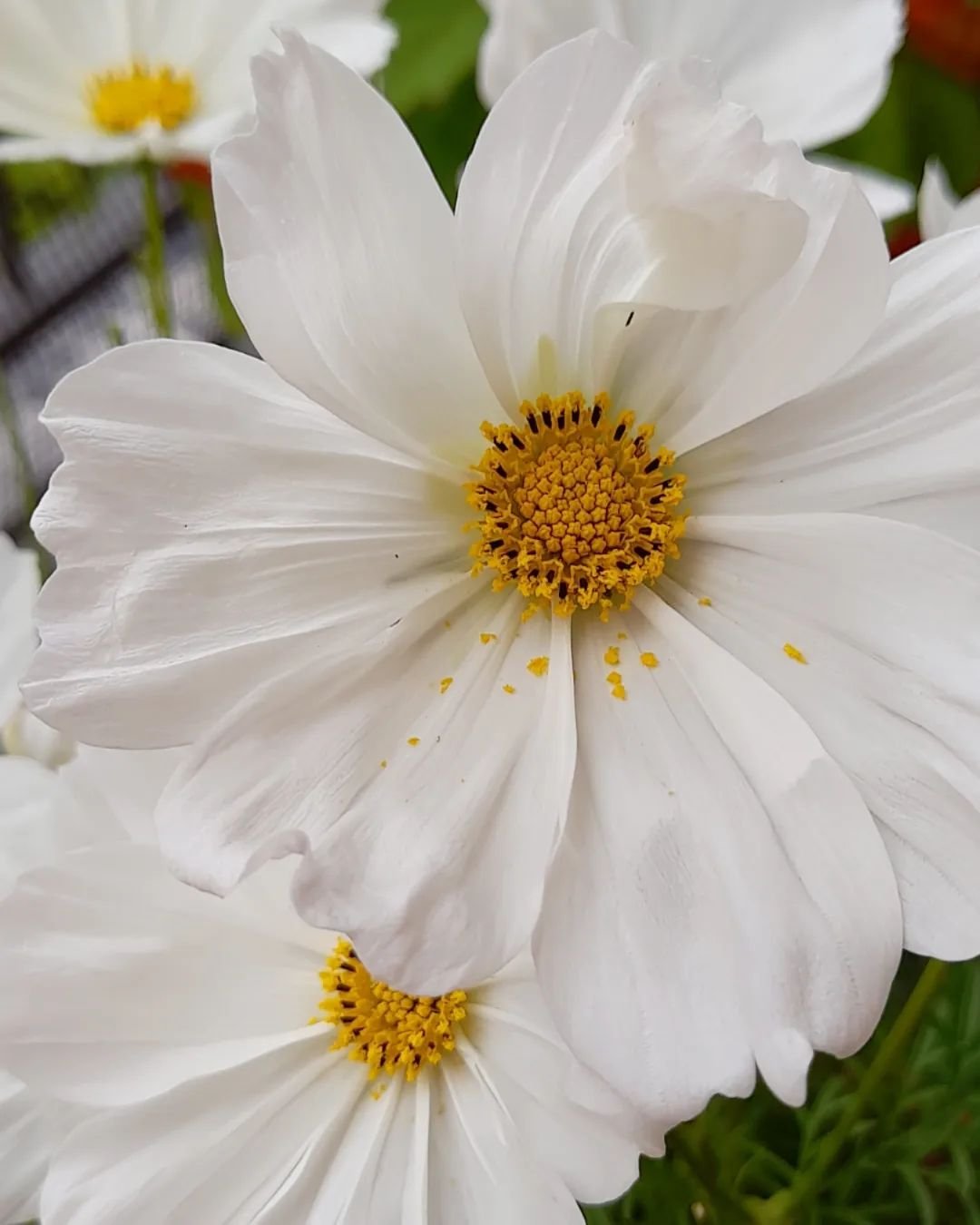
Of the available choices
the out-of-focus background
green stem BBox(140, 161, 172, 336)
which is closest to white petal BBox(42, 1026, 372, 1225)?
green stem BBox(140, 161, 172, 336)

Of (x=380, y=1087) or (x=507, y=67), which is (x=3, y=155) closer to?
(x=507, y=67)

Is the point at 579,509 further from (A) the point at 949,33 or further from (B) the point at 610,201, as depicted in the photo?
(A) the point at 949,33

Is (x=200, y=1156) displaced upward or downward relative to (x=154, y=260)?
downward

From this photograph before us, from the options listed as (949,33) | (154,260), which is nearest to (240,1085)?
(154,260)

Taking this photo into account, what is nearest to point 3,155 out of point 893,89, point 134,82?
point 134,82

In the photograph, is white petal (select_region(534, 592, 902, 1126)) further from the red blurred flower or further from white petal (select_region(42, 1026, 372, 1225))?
the red blurred flower

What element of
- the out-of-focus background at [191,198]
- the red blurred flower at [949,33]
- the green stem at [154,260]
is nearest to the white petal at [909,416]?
the green stem at [154,260]
